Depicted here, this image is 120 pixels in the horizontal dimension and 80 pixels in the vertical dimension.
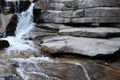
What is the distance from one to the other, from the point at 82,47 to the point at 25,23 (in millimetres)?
3744

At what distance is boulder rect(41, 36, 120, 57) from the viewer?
20.0 feet

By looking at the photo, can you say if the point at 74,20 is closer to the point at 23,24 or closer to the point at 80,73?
the point at 23,24

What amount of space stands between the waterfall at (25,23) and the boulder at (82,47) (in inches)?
87.8

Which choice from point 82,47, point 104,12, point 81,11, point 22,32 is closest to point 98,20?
point 104,12

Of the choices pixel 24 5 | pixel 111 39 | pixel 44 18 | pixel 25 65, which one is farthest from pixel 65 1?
pixel 25 65

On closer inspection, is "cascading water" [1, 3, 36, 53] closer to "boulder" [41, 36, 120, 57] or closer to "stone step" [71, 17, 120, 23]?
"boulder" [41, 36, 120, 57]

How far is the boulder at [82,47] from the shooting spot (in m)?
6.08

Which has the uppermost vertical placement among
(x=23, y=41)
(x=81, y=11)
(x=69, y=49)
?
(x=81, y=11)

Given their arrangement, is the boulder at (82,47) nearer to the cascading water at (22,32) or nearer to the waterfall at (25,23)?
the cascading water at (22,32)

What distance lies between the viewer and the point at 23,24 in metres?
9.43

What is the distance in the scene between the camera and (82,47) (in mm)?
6332

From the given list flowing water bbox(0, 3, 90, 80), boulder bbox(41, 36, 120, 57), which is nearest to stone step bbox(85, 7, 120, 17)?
boulder bbox(41, 36, 120, 57)

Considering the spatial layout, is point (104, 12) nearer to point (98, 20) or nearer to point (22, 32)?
point (98, 20)

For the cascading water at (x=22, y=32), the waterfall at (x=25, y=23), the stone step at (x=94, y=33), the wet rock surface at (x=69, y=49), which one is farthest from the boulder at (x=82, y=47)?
the waterfall at (x=25, y=23)
